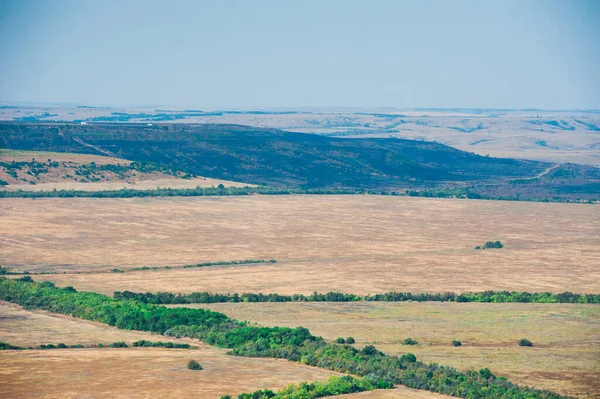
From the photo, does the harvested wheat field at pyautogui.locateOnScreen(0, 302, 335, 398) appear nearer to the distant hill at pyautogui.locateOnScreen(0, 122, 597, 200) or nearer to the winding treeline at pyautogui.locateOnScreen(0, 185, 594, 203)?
the winding treeline at pyautogui.locateOnScreen(0, 185, 594, 203)

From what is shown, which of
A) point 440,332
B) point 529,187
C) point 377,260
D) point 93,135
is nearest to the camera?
point 440,332

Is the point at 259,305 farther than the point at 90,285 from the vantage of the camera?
No

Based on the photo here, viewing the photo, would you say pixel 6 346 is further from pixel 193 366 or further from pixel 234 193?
pixel 234 193

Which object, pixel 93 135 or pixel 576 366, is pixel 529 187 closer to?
pixel 93 135

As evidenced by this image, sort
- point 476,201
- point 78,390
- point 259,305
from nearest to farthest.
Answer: point 78,390 → point 259,305 → point 476,201

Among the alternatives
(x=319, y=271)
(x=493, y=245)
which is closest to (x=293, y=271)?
(x=319, y=271)

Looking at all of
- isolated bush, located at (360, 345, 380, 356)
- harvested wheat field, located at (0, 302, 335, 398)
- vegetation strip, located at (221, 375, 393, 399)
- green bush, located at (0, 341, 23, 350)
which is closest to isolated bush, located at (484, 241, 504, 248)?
harvested wheat field, located at (0, 302, 335, 398)

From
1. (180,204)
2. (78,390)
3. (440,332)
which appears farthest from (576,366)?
(180,204)
